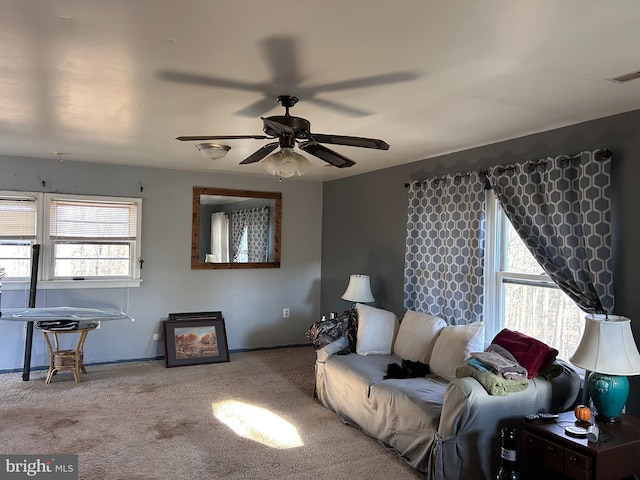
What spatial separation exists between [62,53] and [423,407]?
2829 millimetres

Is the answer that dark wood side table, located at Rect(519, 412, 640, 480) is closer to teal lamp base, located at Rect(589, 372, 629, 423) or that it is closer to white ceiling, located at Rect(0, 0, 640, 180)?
teal lamp base, located at Rect(589, 372, 629, 423)

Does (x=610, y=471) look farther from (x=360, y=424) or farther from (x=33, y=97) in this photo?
(x=33, y=97)

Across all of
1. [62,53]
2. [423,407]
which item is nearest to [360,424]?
[423,407]

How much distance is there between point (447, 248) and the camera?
4.13 meters

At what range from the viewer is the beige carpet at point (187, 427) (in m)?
2.94

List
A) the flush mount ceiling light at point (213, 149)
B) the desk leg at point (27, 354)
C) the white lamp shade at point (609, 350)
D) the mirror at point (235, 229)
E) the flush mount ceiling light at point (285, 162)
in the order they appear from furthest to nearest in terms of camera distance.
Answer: the mirror at point (235, 229) < the desk leg at point (27, 354) < the flush mount ceiling light at point (213, 149) < the flush mount ceiling light at point (285, 162) < the white lamp shade at point (609, 350)

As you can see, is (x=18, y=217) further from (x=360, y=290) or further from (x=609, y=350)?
(x=609, y=350)

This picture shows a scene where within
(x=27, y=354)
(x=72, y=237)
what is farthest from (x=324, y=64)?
(x=27, y=354)

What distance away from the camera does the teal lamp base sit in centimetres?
251

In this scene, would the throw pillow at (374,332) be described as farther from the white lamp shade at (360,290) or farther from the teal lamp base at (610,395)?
the teal lamp base at (610,395)

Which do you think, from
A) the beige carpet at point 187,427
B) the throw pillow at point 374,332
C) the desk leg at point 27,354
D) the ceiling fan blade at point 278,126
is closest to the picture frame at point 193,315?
the beige carpet at point 187,427

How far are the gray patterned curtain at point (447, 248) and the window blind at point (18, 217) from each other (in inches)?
158

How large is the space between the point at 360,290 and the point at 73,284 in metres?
3.20

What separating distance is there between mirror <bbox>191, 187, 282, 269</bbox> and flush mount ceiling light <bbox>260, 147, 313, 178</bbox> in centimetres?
318
